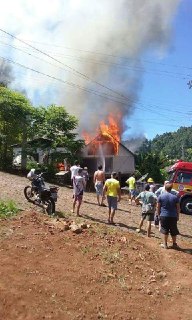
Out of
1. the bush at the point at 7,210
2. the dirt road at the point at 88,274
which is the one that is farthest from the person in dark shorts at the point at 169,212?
the bush at the point at 7,210

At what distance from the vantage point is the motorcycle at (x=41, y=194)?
14.0m

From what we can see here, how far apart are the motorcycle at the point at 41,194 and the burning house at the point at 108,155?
2004 cm

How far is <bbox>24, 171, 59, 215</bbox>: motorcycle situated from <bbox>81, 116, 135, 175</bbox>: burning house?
2004cm

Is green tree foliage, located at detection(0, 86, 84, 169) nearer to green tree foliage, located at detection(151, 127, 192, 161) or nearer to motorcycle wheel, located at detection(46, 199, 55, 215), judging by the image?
motorcycle wheel, located at detection(46, 199, 55, 215)

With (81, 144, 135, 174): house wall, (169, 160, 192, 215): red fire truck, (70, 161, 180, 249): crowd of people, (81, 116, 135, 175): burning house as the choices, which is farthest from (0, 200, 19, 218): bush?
(81, 144, 135, 174): house wall

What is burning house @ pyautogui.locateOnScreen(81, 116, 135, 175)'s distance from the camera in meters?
35.8

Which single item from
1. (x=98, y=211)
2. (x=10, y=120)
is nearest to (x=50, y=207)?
(x=98, y=211)

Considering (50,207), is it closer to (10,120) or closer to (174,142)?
(10,120)

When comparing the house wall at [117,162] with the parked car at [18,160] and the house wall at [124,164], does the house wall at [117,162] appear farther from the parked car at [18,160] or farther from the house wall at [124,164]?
the parked car at [18,160]

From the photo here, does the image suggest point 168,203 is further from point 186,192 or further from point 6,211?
point 186,192

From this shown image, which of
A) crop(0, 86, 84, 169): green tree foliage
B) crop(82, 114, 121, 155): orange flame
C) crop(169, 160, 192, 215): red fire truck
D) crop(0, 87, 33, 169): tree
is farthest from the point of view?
crop(82, 114, 121, 155): orange flame

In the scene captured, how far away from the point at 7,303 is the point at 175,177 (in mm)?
15138

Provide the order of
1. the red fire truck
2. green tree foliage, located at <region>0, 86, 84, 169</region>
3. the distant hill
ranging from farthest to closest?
the distant hill, green tree foliage, located at <region>0, 86, 84, 169</region>, the red fire truck

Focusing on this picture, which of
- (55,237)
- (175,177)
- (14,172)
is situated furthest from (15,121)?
(55,237)
